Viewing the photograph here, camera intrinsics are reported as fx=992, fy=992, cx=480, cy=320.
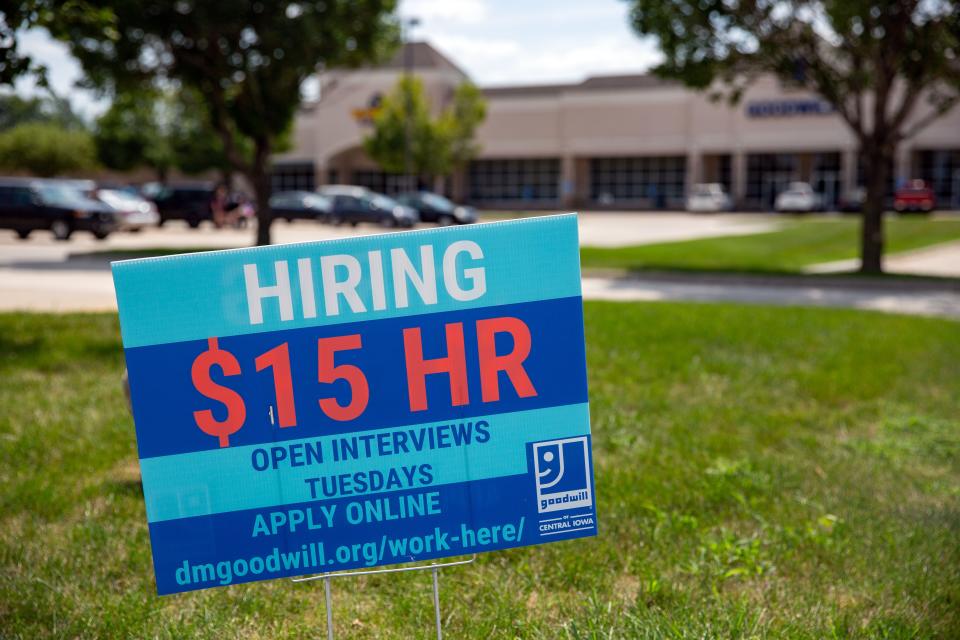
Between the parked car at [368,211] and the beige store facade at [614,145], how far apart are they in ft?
83.6

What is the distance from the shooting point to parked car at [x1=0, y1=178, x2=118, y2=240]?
2828 cm

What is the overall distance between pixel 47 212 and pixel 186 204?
34.7 feet

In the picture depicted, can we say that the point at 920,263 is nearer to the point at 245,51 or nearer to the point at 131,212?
the point at 245,51

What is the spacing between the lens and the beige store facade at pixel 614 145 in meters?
64.0

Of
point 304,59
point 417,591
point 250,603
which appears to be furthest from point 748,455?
point 304,59

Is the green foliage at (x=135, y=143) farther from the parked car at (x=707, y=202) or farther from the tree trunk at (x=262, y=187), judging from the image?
the tree trunk at (x=262, y=187)

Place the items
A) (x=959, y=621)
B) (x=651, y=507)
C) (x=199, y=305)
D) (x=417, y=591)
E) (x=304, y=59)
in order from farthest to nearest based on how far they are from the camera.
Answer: (x=304, y=59) → (x=651, y=507) → (x=417, y=591) → (x=959, y=621) → (x=199, y=305)

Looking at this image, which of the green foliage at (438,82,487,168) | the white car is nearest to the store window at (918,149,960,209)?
the white car

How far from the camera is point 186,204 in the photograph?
127 feet

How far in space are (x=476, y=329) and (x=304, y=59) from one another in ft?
66.4

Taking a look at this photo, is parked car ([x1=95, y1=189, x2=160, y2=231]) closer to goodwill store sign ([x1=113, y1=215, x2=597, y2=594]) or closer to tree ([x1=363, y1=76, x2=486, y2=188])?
tree ([x1=363, y1=76, x2=486, y2=188])

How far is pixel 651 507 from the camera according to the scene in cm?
478

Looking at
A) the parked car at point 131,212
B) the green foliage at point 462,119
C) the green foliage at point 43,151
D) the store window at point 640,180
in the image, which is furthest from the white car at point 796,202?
the green foliage at point 43,151

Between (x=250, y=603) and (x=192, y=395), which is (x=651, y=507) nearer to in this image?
(x=250, y=603)
